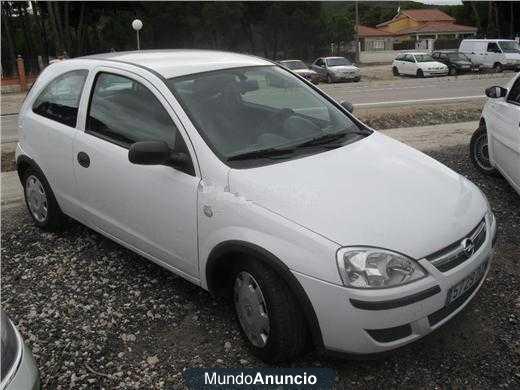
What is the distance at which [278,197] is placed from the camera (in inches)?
114

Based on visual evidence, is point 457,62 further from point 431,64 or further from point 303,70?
point 303,70

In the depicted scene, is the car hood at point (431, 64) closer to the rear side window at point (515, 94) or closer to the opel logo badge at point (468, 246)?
the rear side window at point (515, 94)

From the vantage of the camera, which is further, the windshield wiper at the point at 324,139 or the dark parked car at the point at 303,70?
the dark parked car at the point at 303,70

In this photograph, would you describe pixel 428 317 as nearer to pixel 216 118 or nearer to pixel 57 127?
pixel 216 118

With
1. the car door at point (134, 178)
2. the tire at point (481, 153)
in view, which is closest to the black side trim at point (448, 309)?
the car door at point (134, 178)

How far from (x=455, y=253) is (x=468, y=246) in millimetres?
135

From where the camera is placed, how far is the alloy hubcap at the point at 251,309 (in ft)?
9.63

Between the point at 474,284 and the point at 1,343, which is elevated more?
the point at 1,343

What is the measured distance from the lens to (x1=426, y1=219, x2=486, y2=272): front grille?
2711mm

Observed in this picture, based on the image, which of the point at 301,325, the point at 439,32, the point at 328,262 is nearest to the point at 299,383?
the point at 301,325

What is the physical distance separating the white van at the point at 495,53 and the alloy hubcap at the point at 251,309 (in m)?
31.0

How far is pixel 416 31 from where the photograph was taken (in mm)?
75500

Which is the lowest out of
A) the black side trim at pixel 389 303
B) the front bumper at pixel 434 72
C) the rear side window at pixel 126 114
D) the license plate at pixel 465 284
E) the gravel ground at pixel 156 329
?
the front bumper at pixel 434 72

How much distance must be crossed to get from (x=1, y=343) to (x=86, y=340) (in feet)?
4.23
